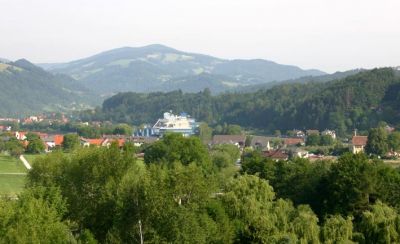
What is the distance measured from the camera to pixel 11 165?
49156mm

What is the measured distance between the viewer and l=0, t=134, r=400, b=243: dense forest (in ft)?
59.7

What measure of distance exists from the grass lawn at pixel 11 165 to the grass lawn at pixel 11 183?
9.28 ft

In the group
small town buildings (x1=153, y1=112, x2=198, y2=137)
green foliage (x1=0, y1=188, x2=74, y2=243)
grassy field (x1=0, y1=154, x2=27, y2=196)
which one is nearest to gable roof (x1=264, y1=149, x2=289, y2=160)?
grassy field (x1=0, y1=154, x2=27, y2=196)

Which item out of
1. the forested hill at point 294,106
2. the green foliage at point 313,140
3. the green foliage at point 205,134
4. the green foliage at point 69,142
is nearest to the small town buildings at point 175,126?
the green foliage at point 205,134

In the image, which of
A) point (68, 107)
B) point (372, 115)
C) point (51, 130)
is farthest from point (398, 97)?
point (68, 107)

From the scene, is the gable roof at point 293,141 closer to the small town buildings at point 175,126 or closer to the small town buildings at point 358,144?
the small town buildings at point 358,144

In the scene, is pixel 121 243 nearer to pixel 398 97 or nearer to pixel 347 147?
pixel 347 147

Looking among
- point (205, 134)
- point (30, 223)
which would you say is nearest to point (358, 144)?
point (205, 134)

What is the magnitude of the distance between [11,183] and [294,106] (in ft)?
194

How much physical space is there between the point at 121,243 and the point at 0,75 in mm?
182005

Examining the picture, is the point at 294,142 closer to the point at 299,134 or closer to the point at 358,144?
the point at 299,134

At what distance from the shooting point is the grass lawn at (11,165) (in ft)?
150

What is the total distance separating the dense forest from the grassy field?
9.08 metres

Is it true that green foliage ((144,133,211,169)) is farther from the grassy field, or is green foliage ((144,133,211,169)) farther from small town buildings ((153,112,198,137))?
small town buildings ((153,112,198,137))
